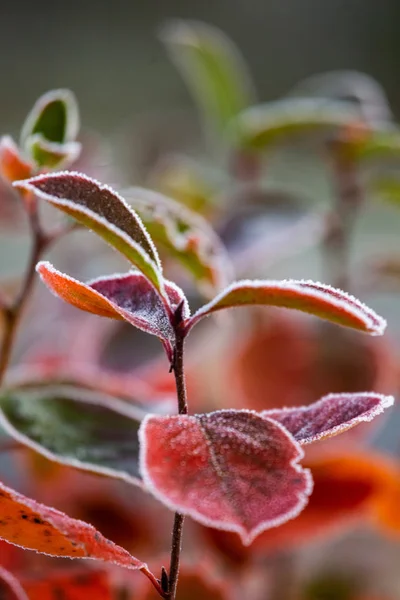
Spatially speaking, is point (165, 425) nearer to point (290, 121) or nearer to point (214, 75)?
point (290, 121)

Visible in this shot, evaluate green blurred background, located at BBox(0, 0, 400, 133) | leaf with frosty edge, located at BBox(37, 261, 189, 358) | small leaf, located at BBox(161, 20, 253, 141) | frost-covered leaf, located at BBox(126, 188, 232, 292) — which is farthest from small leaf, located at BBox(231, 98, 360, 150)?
green blurred background, located at BBox(0, 0, 400, 133)

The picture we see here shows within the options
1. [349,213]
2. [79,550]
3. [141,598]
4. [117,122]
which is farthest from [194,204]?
[117,122]

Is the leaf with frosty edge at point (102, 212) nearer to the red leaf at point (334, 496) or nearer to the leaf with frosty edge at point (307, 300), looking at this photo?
the leaf with frosty edge at point (307, 300)

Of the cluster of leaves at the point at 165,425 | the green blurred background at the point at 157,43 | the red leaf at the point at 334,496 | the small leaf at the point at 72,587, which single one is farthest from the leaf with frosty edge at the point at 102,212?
the green blurred background at the point at 157,43

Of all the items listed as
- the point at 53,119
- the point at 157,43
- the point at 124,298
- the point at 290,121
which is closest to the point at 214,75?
the point at 290,121

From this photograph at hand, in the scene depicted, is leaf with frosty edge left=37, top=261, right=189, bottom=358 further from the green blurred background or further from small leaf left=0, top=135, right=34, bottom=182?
the green blurred background
